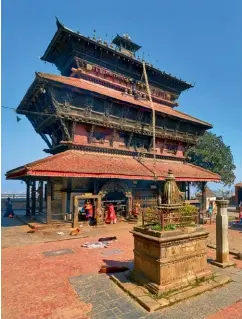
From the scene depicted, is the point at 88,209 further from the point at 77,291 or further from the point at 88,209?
→ the point at 77,291

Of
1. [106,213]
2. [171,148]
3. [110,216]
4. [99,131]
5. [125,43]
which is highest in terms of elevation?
[125,43]

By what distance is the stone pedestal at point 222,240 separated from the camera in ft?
24.2

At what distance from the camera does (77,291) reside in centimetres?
566

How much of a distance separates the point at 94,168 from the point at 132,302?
32.5 feet

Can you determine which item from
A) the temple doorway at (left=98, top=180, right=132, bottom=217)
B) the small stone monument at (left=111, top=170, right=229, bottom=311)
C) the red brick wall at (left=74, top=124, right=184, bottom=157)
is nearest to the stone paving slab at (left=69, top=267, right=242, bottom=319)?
the small stone monument at (left=111, top=170, right=229, bottom=311)

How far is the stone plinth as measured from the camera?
5.41 m

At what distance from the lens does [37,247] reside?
386 inches

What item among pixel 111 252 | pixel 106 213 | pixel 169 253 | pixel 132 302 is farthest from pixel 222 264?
pixel 106 213

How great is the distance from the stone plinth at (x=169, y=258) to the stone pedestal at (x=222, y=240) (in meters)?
1.43

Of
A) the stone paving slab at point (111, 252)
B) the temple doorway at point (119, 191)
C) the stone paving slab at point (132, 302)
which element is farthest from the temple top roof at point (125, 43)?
the stone paving slab at point (132, 302)

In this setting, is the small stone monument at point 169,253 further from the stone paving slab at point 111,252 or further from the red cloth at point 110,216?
the red cloth at point 110,216

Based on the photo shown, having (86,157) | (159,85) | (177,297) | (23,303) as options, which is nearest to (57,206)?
(86,157)

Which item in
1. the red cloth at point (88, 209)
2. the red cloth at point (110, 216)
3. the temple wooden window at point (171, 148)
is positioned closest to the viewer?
the red cloth at point (88, 209)

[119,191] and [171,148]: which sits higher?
[171,148]
